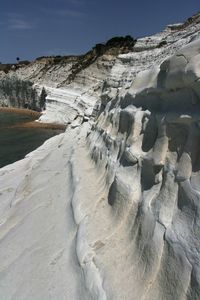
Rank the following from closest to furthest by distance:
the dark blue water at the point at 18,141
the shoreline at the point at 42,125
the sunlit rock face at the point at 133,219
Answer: the sunlit rock face at the point at 133,219 < the dark blue water at the point at 18,141 < the shoreline at the point at 42,125

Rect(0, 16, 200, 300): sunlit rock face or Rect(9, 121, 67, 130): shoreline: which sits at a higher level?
Rect(0, 16, 200, 300): sunlit rock face

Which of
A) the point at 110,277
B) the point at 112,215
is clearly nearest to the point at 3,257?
the point at 112,215

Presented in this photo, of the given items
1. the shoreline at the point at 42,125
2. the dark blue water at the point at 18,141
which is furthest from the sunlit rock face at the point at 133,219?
the shoreline at the point at 42,125

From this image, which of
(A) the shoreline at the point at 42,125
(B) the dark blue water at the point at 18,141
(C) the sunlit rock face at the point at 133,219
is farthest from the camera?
(A) the shoreline at the point at 42,125

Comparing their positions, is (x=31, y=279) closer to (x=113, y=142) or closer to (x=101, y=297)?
(x=101, y=297)

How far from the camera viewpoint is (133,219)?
4.46 meters

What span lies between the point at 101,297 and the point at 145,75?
13.0 ft

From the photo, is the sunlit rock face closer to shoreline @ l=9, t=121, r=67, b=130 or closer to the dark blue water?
the dark blue water

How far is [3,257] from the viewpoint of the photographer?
5.45 m

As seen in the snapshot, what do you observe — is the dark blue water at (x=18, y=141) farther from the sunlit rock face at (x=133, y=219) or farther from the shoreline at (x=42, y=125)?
the sunlit rock face at (x=133, y=219)

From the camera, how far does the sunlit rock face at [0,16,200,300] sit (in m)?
3.46

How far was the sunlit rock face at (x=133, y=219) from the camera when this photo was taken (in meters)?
3.46

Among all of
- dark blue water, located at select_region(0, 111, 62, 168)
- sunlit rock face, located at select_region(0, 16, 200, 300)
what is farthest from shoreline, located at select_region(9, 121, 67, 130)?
sunlit rock face, located at select_region(0, 16, 200, 300)

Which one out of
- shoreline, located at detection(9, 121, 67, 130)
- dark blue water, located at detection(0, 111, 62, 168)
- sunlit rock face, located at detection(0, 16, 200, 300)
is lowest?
shoreline, located at detection(9, 121, 67, 130)
